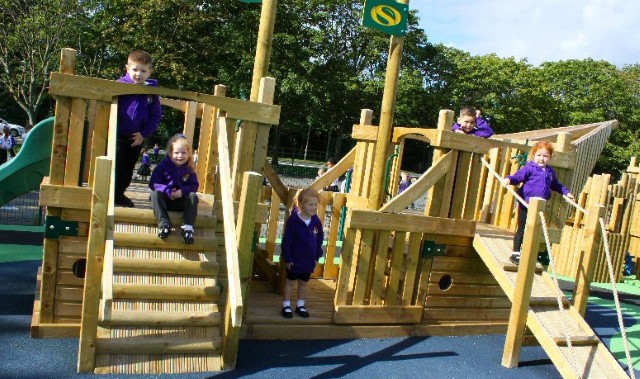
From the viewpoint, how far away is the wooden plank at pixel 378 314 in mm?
6086

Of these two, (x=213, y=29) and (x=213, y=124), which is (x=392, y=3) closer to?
(x=213, y=124)

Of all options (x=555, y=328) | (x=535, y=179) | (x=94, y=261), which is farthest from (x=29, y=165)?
(x=555, y=328)

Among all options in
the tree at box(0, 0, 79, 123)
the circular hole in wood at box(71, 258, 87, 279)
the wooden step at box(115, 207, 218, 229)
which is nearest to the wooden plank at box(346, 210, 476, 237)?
the wooden step at box(115, 207, 218, 229)

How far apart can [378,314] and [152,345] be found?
2.64 m

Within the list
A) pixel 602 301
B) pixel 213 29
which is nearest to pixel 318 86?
pixel 213 29

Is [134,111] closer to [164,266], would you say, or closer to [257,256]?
[164,266]

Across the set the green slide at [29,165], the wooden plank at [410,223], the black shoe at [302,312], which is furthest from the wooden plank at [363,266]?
the green slide at [29,165]

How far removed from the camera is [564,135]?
7117 millimetres

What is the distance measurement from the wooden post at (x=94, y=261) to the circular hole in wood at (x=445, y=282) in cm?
398

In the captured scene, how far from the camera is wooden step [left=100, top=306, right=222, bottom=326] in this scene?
15.3ft

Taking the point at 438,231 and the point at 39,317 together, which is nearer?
the point at 39,317

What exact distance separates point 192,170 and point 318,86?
28687mm

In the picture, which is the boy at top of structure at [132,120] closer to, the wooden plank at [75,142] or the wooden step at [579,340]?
the wooden plank at [75,142]

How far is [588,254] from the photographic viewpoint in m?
6.39
